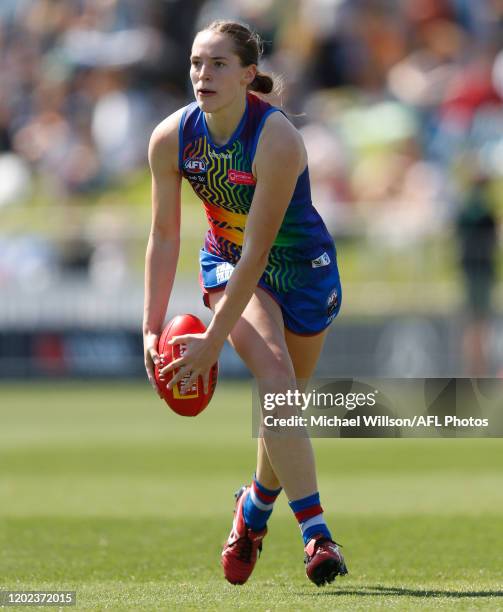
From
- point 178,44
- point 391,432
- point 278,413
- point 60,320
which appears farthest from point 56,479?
point 178,44

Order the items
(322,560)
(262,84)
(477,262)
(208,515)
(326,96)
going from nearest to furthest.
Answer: (322,560) → (262,84) → (208,515) → (477,262) → (326,96)

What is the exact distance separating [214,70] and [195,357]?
44.3 inches

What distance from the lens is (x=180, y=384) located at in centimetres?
543

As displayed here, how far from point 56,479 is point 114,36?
12.8 metres

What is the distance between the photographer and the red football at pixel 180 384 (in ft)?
17.9

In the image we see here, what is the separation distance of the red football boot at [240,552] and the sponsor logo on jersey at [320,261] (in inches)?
41.4

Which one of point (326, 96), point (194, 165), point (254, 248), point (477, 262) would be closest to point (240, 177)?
point (194, 165)

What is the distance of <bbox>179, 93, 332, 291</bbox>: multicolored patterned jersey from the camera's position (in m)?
5.53

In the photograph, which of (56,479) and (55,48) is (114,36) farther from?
(56,479)

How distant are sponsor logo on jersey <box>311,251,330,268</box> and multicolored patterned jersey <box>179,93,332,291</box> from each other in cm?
3

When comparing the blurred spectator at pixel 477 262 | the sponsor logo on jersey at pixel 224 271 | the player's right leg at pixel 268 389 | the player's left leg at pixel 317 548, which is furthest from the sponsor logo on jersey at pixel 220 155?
the blurred spectator at pixel 477 262

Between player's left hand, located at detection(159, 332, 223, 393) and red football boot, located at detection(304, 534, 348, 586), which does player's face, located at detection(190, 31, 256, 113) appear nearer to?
player's left hand, located at detection(159, 332, 223, 393)

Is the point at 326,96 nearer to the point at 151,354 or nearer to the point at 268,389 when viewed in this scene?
the point at 151,354

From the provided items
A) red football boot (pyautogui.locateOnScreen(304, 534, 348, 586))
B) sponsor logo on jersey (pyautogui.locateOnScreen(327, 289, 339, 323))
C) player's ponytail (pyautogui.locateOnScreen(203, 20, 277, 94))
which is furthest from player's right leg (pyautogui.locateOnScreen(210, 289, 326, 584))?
player's ponytail (pyautogui.locateOnScreen(203, 20, 277, 94))
